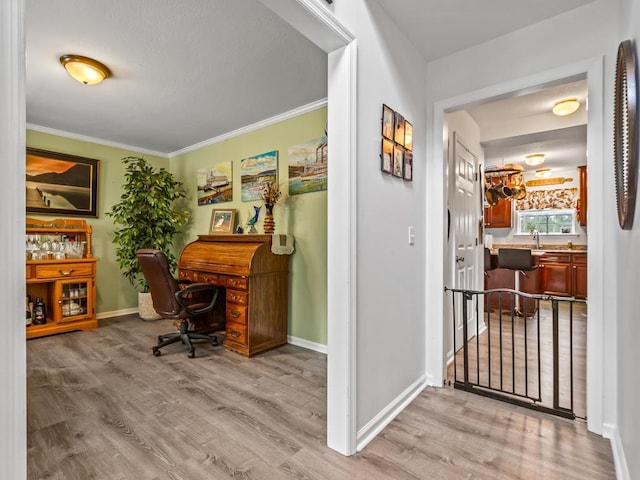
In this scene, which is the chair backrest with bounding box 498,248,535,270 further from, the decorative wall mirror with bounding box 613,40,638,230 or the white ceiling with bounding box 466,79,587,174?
the decorative wall mirror with bounding box 613,40,638,230

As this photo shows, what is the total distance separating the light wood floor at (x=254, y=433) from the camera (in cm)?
157

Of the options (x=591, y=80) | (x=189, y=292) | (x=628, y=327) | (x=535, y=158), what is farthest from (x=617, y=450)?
(x=535, y=158)

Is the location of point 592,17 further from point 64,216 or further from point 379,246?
point 64,216

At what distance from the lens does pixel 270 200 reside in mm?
3539

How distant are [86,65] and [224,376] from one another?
8.78 feet

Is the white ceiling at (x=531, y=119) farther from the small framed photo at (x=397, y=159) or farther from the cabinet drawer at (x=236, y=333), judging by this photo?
the cabinet drawer at (x=236, y=333)

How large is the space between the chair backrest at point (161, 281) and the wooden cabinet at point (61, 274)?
1.46 m

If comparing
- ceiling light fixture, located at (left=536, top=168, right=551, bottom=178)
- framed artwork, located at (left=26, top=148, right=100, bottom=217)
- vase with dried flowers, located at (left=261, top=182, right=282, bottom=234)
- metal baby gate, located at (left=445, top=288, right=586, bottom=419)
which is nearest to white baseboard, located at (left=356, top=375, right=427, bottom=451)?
metal baby gate, located at (left=445, top=288, right=586, bottom=419)

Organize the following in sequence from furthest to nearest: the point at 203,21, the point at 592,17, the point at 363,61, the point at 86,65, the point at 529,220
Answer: the point at 529,220 → the point at 86,65 → the point at 203,21 → the point at 592,17 → the point at 363,61

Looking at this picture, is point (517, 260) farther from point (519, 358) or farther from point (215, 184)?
point (215, 184)

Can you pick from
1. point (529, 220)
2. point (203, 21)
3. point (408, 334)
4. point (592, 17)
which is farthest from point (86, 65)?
point (529, 220)

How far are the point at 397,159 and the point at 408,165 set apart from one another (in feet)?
0.57

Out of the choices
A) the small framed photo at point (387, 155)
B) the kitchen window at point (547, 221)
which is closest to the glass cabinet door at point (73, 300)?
the small framed photo at point (387, 155)

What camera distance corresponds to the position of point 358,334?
5.77ft
